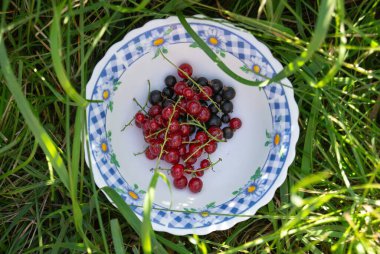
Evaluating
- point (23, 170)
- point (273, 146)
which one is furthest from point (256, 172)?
point (23, 170)

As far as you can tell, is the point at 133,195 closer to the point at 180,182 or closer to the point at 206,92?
the point at 180,182

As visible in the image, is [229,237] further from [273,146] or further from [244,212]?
[273,146]

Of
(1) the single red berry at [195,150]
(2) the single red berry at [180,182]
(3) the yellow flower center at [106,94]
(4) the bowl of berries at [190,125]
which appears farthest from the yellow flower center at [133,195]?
(3) the yellow flower center at [106,94]

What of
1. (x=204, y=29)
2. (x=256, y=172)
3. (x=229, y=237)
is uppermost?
(x=204, y=29)

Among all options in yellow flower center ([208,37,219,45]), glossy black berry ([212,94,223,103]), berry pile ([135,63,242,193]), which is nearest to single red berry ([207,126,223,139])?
berry pile ([135,63,242,193])

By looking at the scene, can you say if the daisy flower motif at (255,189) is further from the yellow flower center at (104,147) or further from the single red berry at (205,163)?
the yellow flower center at (104,147)

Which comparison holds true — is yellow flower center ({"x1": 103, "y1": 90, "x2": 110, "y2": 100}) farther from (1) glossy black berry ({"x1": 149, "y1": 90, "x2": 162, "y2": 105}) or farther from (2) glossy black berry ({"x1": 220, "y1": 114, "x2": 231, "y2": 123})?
(2) glossy black berry ({"x1": 220, "y1": 114, "x2": 231, "y2": 123})

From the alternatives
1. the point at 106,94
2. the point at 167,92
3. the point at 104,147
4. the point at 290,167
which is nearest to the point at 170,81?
the point at 167,92
